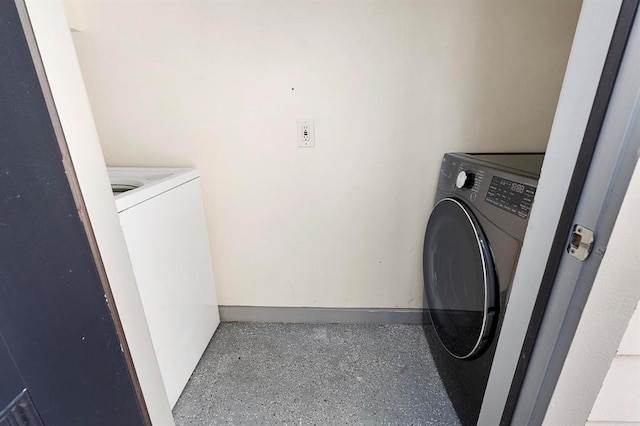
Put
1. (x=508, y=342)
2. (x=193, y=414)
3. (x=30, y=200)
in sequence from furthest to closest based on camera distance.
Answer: (x=193, y=414)
(x=508, y=342)
(x=30, y=200)

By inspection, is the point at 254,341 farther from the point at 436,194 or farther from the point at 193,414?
the point at 436,194

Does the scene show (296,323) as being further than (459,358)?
Yes

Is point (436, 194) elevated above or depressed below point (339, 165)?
below

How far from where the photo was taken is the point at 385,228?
149cm

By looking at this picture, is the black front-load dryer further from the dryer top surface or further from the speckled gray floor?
the dryer top surface

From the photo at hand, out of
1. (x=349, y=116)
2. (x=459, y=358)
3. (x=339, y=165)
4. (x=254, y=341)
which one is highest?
(x=349, y=116)

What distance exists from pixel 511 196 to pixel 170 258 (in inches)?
48.6

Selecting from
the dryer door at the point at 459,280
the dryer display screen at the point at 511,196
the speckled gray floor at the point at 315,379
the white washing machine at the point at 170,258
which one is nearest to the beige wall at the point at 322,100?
the white washing machine at the point at 170,258

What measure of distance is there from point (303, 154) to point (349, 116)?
0.95ft

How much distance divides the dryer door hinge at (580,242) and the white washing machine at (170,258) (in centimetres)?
110

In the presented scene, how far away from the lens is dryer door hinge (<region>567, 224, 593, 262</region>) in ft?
1.44

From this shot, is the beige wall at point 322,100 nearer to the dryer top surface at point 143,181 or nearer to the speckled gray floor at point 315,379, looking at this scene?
the dryer top surface at point 143,181

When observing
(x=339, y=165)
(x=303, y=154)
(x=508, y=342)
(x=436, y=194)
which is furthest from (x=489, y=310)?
(x=303, y=154)

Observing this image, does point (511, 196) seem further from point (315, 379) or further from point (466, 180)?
point (315, 379)
